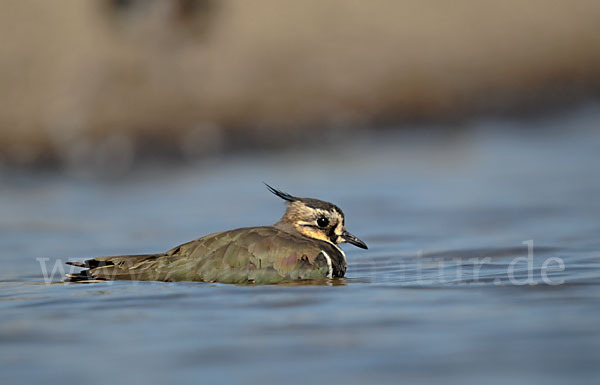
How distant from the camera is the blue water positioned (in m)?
6.71

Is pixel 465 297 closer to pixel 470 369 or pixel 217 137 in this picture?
pixel 470 369

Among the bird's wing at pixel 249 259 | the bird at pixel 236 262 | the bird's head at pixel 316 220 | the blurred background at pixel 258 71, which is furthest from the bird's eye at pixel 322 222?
the blurred background at pixel 258 71

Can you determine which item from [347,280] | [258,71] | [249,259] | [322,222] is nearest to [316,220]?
[322,222]

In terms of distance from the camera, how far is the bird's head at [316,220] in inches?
392

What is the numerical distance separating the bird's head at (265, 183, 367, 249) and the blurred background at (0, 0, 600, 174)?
8.84 m

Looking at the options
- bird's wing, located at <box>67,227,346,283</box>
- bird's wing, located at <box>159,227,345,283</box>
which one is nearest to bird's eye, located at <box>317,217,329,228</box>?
bird's wing, located at <box>67,227,346,283</box>

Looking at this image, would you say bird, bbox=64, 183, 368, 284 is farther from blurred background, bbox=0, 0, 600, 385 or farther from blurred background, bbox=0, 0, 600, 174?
blurred background, bbox=0, 0, 600, 174

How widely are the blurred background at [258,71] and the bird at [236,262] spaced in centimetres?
908

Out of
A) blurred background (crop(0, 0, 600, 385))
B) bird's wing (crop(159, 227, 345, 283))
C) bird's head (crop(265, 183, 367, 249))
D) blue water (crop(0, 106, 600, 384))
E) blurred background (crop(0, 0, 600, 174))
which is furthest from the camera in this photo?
blurred background (crop(0, 0, 600, 174))

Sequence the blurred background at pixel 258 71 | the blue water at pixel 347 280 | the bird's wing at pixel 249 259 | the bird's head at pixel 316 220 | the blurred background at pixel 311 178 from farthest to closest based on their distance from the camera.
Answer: the blurred background at pixel 258 71 < the bird's head at pixel 316 220 < the bird's wing at pixel 249 259 < the blurred background at pixel 311 178 < the blue water at pixel 347 280

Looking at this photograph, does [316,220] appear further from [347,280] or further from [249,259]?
[249,259]

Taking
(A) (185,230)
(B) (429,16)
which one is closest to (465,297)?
(A) (185,230)

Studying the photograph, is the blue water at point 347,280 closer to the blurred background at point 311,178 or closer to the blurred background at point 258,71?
the blurred background at point 311,178

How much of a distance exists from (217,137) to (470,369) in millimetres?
13567
